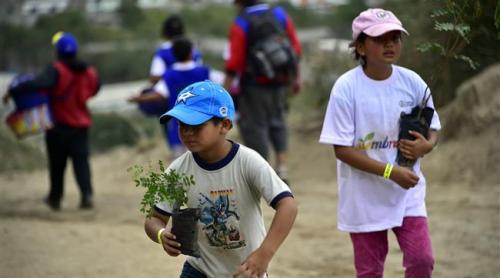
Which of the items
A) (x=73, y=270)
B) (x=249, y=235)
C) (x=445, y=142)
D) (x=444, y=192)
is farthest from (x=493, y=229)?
(x=249, y=235)

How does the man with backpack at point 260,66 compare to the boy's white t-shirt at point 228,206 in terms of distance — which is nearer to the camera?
the boy's white t-shirt at point 228,206

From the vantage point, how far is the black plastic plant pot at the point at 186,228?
3990 millimetres

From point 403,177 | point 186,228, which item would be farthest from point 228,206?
point 403,177

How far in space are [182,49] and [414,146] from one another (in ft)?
14.4

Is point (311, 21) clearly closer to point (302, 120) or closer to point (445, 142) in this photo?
point (302, 120)

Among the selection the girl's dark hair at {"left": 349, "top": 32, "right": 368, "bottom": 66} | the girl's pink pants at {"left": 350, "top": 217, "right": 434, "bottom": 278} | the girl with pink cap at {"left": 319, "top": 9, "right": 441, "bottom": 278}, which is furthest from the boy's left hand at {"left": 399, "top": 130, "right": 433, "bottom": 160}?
the girl's dark hair at {"left": 349, "top": 32, "right": 368, "bottom": 66}

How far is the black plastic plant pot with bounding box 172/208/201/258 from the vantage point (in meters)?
3.99

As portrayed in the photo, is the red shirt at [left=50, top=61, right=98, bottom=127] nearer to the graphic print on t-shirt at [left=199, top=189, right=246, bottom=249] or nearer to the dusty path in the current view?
the dusty path

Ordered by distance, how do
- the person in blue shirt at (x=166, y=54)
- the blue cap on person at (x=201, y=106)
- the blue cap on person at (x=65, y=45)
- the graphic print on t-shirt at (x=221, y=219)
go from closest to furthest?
the blue cap on person at (x=201, y=106), the graphic print on t-shirt at (x=221, y=219), the blue cap on person at (x=65, y=45), the person in blue shirt at (x=166, y=54)

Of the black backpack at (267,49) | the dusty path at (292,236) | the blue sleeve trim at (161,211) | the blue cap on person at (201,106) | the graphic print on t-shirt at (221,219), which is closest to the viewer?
the blue cap on person at (201,106)

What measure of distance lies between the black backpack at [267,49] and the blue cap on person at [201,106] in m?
4.96

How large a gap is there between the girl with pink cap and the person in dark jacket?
16.3 feet

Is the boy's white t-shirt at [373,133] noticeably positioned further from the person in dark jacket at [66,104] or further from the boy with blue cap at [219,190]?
the person in dark jacket at [66,104]

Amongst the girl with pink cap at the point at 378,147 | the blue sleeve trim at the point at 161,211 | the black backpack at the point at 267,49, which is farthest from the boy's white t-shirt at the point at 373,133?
the black backpack at the point at 267,49
